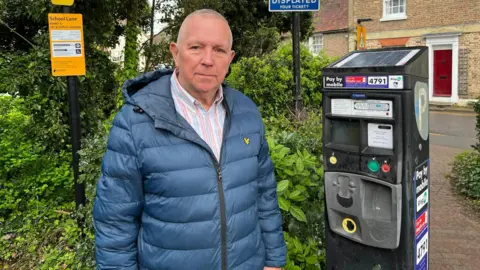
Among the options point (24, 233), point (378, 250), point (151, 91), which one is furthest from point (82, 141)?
point (378, 250)

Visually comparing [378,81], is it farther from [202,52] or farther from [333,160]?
[202,52]

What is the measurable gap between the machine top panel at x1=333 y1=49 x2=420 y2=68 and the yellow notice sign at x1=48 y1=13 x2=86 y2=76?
7.38ft

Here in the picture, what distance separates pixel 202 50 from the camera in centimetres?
170

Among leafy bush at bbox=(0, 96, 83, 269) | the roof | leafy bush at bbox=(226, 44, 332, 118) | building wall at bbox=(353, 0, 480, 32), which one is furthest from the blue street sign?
the roof

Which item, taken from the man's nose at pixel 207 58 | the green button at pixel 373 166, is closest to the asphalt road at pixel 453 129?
the green button at pixel 373 166

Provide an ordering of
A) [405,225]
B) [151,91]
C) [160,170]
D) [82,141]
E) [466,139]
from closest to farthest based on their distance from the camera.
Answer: [160,170]
[151,91]
[405,225]
[82,141]
[466,139]

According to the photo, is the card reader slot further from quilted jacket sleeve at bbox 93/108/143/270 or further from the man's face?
quilted jacket sleeve at bbox 93/108/143/270

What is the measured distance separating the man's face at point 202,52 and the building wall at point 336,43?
21.4m

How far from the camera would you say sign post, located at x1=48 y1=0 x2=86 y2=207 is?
10.9 ft

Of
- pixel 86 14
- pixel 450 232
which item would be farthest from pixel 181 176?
pixel 450 232

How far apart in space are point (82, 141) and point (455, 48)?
18.0 metres

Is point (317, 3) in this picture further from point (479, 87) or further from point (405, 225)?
point (479, 87)

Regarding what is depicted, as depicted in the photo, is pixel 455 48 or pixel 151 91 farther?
pixel 455 48

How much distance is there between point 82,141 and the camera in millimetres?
3756
